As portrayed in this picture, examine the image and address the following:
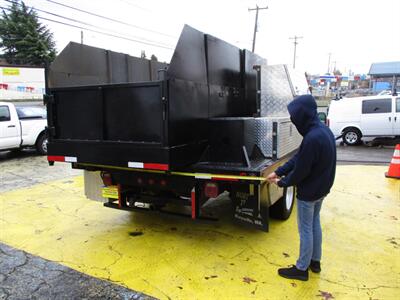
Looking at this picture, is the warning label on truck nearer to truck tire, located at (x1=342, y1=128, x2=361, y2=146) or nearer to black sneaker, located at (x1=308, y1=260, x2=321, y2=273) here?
black sneaker, located at (x1=308, y1=260, x2=321, y2=273)

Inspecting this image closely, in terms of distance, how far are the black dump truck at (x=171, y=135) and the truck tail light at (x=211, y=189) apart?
1cm

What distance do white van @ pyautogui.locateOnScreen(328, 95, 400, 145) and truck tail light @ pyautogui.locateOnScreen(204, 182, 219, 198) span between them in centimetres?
1244

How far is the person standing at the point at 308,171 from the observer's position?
327 cm

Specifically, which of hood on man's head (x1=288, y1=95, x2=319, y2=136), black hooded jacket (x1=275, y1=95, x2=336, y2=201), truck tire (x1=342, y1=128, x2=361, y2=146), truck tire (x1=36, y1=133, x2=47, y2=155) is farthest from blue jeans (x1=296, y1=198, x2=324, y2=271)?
truck tire (x1=342, y1=128, x2=361, y2=146)

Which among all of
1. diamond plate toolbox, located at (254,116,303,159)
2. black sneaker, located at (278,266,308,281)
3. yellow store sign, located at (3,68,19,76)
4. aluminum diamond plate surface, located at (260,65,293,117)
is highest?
yellow store sign, located at (3,68,19,76)

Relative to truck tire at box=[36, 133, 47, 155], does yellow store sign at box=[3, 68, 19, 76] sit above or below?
above

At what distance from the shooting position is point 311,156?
10.6 ft

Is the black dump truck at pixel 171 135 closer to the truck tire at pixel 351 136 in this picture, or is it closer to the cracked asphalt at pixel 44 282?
the cracked asphalt at pixel 44 282

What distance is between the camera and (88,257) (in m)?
4.14

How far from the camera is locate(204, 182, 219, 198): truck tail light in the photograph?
404 cm

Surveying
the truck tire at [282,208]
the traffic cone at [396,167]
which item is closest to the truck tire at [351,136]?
the traffic cone at [396,167]

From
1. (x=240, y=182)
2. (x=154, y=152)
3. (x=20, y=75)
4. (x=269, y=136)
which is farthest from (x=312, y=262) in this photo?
(x=20, y=75)

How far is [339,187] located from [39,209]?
5873mm

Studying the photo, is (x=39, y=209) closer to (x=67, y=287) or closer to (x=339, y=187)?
(x=67, y=287)
